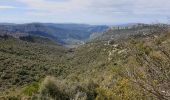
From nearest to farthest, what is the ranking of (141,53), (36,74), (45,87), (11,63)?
(141,53) < (45,87) < (36,74) < (11,63)

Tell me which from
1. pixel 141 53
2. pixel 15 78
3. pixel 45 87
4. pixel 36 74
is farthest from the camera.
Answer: pixel 36 74

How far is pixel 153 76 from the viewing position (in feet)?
15.7

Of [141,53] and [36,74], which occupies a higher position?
[141,53]

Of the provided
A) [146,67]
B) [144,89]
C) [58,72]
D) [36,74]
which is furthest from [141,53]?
[58,72]

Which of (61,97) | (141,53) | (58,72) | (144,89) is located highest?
(141,53)

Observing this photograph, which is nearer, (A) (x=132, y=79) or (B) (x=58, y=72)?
(A) (x=132, y=79)

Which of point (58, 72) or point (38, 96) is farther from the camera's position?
point (58, 72)

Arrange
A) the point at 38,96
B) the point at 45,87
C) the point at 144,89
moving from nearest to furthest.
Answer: the point at 144,89
the point at 38,96
the point at 45,87

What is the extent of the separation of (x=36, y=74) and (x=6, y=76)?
768 centimetres

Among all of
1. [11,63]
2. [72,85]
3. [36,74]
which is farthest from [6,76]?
[72,85]

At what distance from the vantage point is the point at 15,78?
56531 millimetres

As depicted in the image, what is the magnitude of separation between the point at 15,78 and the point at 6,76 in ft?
5.30

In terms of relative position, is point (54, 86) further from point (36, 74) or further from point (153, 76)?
point (36, 74)

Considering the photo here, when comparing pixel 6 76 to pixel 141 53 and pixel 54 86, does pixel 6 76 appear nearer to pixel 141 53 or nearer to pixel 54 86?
pixel 54 86
